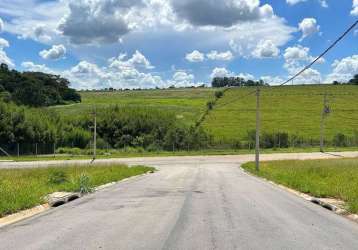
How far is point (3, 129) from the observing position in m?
75.2

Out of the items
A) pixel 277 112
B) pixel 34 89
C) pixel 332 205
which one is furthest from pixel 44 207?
pixel 34 89

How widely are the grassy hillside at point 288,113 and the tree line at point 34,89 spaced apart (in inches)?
1606

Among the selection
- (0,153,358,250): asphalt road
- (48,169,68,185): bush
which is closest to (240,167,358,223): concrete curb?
(0,153,358,250): asphalt road

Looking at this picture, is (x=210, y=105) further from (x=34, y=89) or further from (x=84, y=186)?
(x=84, y=186)

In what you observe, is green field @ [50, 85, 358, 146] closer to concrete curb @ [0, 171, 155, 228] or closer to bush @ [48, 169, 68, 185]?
bush @ [48, 169, 68, 185]

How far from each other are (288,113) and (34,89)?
56494 millimetres

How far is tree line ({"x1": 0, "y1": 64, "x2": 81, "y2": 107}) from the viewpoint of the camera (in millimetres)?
118438

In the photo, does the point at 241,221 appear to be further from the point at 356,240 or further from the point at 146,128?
the point at 146,128

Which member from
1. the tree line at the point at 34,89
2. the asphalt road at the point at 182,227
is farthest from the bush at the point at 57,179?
the tree line at the point at 34,89

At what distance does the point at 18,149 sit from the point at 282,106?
6297cm

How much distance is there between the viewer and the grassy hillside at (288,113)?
95.1 metres

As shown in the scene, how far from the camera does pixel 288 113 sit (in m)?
110

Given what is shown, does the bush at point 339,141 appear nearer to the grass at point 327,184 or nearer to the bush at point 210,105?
the bush at point 210,105

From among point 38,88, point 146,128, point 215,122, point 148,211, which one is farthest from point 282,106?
Answer: point 148,211
